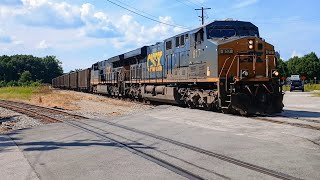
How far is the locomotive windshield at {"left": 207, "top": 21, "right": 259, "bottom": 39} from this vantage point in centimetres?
1556

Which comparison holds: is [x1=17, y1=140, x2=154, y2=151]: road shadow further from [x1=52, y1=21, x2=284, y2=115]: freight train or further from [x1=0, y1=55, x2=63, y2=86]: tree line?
[x1=0, y1=55, x2=63, y2=86]: tree line

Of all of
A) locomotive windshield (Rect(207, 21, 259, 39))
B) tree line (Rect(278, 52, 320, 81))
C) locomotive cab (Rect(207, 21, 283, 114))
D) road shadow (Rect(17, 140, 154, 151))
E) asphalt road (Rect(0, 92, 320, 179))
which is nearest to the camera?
asphalt road (Rect(0, 92, 320, 179))

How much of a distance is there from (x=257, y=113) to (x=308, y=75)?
107 meters

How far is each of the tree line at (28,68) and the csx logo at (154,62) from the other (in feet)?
395

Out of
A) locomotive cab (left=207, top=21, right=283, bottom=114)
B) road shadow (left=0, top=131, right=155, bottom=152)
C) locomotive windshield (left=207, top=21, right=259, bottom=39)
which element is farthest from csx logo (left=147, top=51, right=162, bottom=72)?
road shadow (left=0, top=131, right=155, bottom=152)

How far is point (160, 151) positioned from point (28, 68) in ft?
482

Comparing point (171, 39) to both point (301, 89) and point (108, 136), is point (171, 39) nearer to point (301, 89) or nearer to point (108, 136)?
point (108, 136)

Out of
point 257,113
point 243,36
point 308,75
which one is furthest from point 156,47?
point 308,75

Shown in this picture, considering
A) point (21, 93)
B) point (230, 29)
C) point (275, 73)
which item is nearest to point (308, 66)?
point (21, 93)

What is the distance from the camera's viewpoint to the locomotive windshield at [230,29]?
15562 millimetres

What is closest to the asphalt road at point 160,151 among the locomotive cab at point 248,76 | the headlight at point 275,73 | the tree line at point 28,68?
the locomotive cab at point 248,76

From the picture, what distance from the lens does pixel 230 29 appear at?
15922 mm

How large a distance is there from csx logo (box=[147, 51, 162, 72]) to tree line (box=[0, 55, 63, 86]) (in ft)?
395

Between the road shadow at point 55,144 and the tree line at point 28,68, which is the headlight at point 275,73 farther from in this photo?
the tree line at point 28,68
